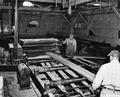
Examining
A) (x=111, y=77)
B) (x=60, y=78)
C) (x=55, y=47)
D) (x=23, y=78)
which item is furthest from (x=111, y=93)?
(x=55, y=47)

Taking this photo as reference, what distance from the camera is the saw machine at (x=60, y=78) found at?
4544 millimetres

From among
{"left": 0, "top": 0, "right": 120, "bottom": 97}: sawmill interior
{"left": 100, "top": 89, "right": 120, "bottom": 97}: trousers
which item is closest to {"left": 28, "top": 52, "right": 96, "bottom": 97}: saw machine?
{"left": 0, "top": 0, "right": 120, "bottom": 97}: sawmill interior

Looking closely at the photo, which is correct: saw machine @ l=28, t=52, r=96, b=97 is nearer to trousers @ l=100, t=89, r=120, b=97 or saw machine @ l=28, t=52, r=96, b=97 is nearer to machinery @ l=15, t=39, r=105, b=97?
machinery @ l=15, t=39, r=105, b=97

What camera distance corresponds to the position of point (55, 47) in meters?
8.99

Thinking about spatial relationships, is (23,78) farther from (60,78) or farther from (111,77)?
(111,77)

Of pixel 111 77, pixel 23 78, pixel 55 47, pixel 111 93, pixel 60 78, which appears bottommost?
pixel 60 78

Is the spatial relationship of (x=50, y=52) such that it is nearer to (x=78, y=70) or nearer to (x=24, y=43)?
(x=24, y=43)

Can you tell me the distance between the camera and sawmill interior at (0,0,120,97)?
521 centimetres

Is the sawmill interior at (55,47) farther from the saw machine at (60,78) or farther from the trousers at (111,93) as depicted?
the trousers at (111,93)

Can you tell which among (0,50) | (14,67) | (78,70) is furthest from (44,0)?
(78,70)

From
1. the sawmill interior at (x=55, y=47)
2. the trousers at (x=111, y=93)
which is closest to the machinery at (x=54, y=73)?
the sawmill interior at (x=55, y=47)

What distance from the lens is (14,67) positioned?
7.08 m

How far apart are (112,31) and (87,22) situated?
122 inches

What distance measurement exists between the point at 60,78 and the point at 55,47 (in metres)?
3.34
